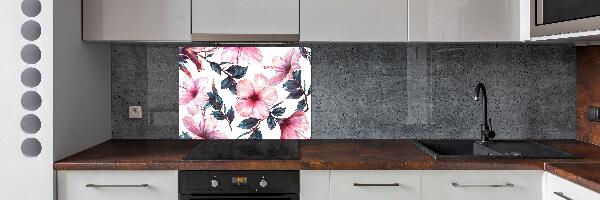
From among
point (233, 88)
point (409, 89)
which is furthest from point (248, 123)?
point (409, 89)

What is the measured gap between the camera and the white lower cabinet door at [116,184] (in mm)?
2322

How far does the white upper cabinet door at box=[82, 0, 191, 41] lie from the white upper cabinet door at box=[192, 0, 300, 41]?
0.20ft

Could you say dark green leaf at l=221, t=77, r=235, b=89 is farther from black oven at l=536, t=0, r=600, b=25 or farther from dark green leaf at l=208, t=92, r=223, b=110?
black oven at l=536, t=0, r=600, b=25

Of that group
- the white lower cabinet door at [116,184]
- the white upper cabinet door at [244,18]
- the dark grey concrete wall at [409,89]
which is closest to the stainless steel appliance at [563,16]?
the dark grey concrete wall at [409,89]

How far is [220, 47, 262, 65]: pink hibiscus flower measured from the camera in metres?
2.98

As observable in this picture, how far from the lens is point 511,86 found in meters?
3.00

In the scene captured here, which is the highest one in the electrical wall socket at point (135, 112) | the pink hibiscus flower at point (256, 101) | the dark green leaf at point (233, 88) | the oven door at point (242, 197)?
the dark green leaf at point (233, 88)

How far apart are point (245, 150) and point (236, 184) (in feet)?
1.08

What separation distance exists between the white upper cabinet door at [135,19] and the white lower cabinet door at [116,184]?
2.02ft

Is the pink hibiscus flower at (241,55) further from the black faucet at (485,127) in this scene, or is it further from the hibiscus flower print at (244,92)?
the black faucet at (485,127)

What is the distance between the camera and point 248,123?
9.87 feet
